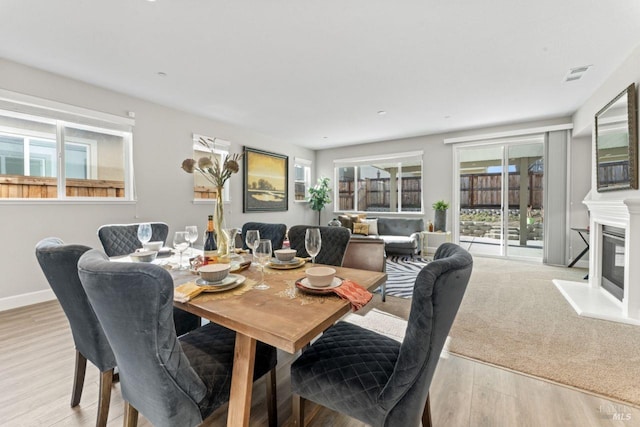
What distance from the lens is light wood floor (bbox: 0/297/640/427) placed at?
1424 millimetres

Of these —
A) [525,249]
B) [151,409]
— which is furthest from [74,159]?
[525,249]

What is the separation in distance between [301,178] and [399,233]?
2866 mm

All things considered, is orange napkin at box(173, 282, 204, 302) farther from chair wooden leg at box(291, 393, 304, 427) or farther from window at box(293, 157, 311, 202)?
window at box(293, 157, 311, 202)

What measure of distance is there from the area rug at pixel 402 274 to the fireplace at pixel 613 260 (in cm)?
204

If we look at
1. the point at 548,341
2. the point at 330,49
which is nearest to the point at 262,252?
the point at 330,49

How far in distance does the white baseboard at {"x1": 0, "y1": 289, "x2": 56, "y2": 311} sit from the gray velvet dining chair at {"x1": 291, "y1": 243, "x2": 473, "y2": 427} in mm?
3545

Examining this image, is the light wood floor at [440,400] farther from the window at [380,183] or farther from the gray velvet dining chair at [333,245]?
the window at [380,183]

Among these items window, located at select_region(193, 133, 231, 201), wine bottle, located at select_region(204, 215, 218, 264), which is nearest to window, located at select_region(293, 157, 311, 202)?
window, located at select_region(193, 133, 231, 201)

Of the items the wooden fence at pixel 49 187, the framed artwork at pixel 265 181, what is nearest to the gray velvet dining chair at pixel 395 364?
the wooden fence at pixel 49 187

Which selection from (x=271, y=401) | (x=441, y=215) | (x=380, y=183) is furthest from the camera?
(x=380, y=183)

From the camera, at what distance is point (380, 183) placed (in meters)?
6.81

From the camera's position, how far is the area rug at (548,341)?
1.76 meters

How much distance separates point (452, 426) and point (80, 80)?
4748mm

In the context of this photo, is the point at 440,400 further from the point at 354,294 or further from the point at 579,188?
the point at 579,188
